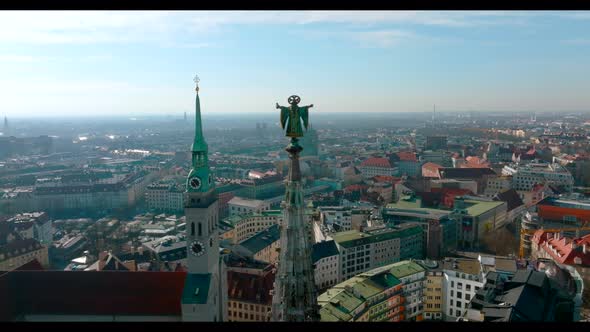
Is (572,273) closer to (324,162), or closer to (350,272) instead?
(350,272)

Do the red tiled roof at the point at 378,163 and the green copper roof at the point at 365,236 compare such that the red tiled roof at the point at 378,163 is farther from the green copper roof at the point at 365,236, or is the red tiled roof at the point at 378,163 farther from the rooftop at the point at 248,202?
the green copper roof at the point at 365,236

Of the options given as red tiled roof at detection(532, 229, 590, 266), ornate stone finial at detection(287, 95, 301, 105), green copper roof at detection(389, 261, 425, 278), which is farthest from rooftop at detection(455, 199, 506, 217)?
ornate stone finial at detection(287, 95, 301, 105)

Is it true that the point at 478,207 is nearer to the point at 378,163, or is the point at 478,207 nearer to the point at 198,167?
the point at 198,167

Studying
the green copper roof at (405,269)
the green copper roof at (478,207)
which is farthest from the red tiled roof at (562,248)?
the green copper roof at (405,269)

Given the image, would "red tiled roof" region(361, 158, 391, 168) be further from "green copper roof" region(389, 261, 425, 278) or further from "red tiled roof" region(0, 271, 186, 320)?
"red tiled roof" region(0, 271, 186, 320)

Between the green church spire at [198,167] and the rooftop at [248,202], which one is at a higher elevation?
the green church spire at [198,167]

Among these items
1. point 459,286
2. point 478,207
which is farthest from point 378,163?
point 459,286
